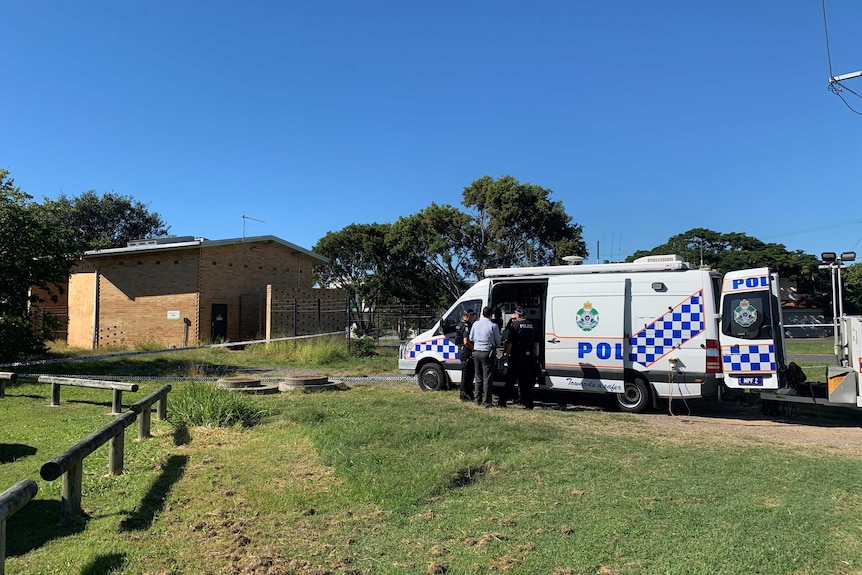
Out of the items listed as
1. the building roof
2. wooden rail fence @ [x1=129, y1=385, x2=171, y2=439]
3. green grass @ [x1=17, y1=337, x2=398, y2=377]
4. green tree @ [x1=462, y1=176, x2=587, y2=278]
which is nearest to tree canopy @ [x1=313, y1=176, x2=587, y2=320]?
green tree @ [x1=462, y1=176, x2=587, y2=278]

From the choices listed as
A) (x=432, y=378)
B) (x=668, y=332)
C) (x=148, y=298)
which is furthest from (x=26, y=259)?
(x=668, y=332)

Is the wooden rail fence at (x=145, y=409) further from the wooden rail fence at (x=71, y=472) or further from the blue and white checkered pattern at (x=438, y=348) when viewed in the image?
the blue and white checkered pattern at (x=438, y=348)

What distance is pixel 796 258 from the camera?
173 feet

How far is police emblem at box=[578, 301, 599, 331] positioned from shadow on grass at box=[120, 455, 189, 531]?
22.4ft

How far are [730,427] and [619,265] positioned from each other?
3193mm

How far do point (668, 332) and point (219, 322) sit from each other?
1929cm

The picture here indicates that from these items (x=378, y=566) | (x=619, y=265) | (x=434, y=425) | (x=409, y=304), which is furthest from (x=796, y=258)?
(x=378, y=566)

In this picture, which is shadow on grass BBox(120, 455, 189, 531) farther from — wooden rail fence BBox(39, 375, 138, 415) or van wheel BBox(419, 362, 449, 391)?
van wheel BBox(419, 362, 449, 391)

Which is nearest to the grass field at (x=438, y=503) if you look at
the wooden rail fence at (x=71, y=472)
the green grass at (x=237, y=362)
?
the wooden rail fence at (x=71, y=472)

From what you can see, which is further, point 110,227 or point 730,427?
point 110,227

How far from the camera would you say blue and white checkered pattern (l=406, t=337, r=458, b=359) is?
1165 cm

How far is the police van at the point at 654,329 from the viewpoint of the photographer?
29.3ft

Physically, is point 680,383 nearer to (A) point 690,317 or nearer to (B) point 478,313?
(A) point 690,317

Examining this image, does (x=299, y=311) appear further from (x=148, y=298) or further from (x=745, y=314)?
(x=745, y=314)
